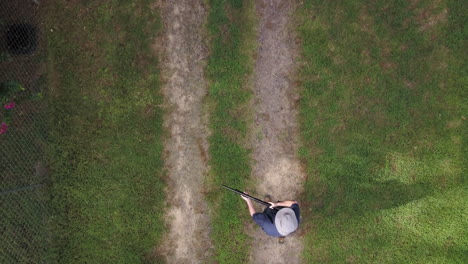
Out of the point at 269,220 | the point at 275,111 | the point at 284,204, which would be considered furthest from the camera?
the point at 275,111

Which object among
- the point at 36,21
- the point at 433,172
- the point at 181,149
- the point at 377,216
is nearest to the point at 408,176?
the point at 433,172

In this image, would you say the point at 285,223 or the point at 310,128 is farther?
the point at 310,128

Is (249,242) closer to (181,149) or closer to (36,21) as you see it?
(181,149)

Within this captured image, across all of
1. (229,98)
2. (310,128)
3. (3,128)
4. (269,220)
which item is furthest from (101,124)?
(310,128)

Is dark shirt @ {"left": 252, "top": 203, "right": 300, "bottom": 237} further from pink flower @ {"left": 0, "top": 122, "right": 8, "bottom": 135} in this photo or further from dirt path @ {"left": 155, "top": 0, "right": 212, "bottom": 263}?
pink flower @ {"left": 0, "top": 122, "right": 8, "bottom": 135}

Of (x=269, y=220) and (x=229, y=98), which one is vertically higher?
(x=229, y=98)

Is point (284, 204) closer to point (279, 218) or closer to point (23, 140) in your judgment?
point (279, 218)
